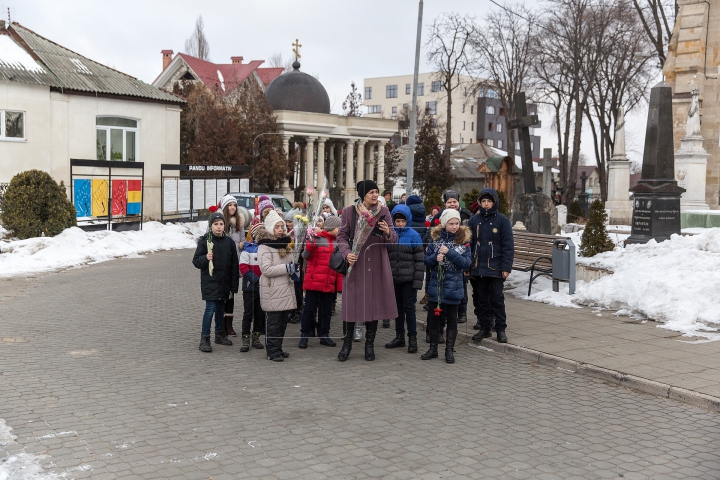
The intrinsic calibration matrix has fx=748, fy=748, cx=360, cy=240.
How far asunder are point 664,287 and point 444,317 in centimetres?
380

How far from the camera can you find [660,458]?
5504mm

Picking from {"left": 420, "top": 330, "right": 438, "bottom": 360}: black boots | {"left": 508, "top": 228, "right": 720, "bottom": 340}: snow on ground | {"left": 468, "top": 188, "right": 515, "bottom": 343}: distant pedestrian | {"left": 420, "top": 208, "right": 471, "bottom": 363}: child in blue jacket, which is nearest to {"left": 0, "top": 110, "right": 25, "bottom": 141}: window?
{"left": 508, "top": 228, "right": 720, "bottom": 340}: snow on ground

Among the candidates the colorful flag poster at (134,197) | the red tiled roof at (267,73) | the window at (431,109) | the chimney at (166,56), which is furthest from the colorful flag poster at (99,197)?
the chimney at (166,56)

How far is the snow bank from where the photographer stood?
56.2 ft

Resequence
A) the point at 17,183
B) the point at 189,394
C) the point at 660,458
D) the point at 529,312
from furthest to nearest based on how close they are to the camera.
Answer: the point at 17,183 < the point at 529,312 < the point at 189,394 < the point at 660,458

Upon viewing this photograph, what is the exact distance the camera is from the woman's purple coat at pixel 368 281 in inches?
334

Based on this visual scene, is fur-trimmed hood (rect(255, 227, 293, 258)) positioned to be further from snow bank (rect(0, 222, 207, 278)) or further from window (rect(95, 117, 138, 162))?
window (rect(95, 117, 138, 162))

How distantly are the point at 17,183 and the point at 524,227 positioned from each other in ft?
44.7

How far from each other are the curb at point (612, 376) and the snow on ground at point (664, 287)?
7.63ft

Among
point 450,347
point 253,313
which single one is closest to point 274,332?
point 253,313

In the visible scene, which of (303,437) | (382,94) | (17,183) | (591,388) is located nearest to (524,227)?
(591,388)

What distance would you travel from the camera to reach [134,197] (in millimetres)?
25891

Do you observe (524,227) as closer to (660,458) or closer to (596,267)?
(596,267)

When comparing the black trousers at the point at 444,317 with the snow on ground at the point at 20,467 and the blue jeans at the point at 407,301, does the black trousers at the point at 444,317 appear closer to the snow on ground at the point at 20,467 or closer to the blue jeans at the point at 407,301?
the blue jeans at the point at 407,301
